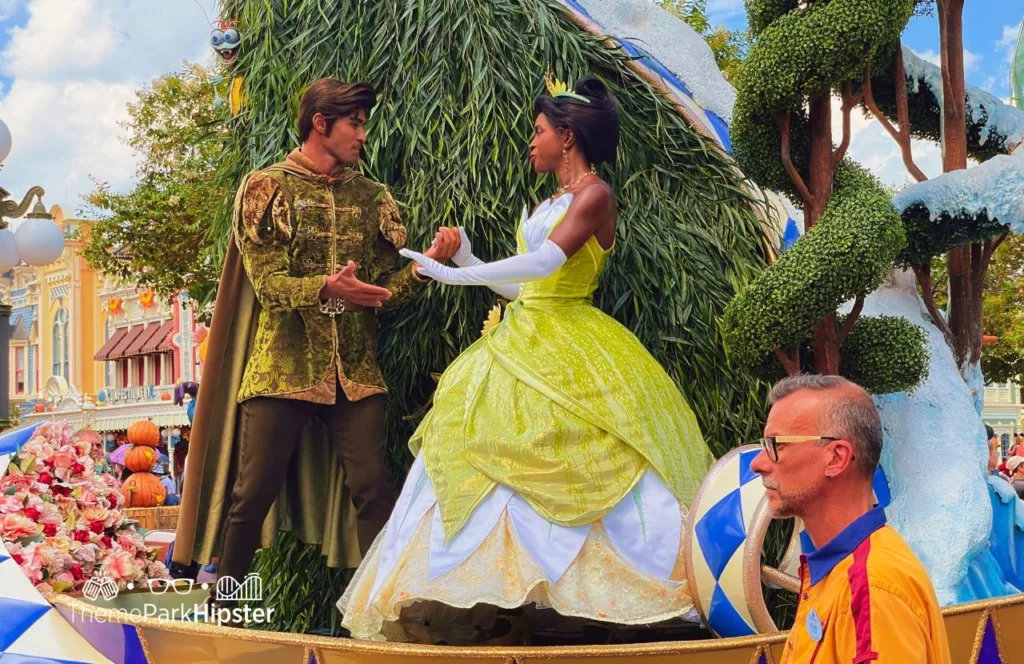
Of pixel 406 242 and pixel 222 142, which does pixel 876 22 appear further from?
pixel 222 142

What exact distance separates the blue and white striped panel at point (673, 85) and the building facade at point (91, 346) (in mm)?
20555

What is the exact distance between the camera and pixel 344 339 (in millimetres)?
3703

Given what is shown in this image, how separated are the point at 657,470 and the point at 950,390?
1153mm

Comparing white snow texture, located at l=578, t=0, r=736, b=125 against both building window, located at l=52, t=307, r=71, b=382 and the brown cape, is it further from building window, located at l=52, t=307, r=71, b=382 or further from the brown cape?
building window, located at l=52, t=307, r=71, b=382

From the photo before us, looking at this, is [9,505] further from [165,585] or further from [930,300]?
[930,300]

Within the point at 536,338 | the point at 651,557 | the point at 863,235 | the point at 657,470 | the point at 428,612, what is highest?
the point at 863,235

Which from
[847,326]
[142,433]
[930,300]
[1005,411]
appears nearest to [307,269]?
[847,326]

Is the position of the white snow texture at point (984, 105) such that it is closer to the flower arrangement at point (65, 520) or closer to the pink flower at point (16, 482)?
the flower arrangement at point (65, 520)

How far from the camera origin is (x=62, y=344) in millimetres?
29688

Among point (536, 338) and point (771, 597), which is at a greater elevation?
point (536, 338)

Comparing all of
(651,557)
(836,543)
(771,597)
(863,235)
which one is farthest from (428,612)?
(836,543)

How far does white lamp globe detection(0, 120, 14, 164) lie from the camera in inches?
253

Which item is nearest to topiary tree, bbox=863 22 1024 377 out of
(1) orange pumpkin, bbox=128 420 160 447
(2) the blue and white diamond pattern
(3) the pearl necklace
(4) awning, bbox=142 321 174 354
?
(3) the pearl necklace

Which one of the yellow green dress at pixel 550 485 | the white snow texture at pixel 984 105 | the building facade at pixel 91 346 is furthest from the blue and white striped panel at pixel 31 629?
the building facade at pixel 91 346
